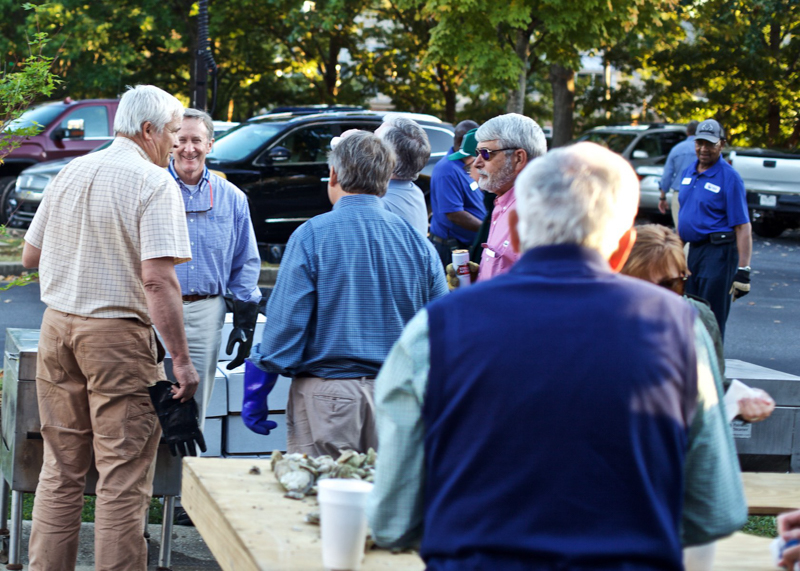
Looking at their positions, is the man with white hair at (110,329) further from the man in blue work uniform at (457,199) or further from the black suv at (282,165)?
the black suv at (282,165)

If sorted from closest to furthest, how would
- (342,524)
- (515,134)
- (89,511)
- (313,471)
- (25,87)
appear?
(342,524) < (313,471) < (515,134) < (89,511) < (25,87)

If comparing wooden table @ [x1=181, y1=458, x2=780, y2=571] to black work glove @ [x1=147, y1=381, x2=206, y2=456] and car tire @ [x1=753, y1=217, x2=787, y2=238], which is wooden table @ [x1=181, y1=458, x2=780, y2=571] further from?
car tire @ [x1=753, y1=217, x2=787, y2=238]

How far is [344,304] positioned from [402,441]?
1.56 metres

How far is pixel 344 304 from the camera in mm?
3369

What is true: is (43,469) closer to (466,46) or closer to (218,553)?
(218,553)

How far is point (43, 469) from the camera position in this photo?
12.5 feet

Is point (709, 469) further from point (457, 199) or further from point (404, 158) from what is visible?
point (457, 199)

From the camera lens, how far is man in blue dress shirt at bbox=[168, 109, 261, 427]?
177 inches

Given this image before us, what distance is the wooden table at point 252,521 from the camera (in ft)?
7.49

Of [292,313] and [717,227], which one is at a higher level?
[717,227]

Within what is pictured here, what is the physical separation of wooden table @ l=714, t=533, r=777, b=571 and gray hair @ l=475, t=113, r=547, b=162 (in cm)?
197

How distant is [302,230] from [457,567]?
6.15 ft

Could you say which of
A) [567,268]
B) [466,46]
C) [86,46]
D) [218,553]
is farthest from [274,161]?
[86,46]

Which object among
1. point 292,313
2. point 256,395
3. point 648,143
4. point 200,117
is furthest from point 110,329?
point 648,143
